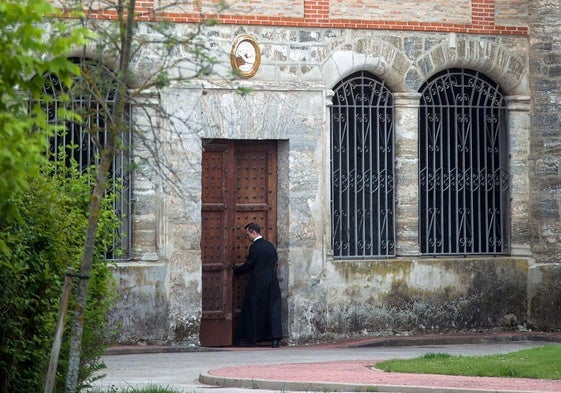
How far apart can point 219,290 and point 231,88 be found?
8.81ft

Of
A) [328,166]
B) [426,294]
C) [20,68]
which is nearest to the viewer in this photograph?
[20,68]

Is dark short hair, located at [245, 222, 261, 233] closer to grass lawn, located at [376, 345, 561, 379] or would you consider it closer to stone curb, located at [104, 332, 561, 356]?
stone curb, located at [104, 332, 561, 356]

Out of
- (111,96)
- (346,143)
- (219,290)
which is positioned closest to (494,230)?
(346,143)

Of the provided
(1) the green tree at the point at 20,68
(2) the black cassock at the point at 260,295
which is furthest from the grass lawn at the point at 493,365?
(1) the green tree at the point at 20,68

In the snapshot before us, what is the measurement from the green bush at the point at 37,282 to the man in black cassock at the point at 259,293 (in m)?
7.99

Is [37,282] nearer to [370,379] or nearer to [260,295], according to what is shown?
[370,379]

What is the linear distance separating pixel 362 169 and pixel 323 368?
5241 mm

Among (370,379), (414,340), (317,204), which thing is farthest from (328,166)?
(370,379)

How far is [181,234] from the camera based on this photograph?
19172mm

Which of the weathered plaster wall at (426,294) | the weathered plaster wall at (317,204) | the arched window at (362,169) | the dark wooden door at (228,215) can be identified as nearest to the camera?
the weathered plaster wall at (317,204)

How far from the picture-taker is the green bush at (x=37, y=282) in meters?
10.7

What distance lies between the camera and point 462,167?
68.4ft

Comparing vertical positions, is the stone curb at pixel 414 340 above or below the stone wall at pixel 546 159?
below

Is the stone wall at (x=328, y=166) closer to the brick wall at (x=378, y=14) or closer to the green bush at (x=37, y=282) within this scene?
the brick wall at (x=378, y=14)
